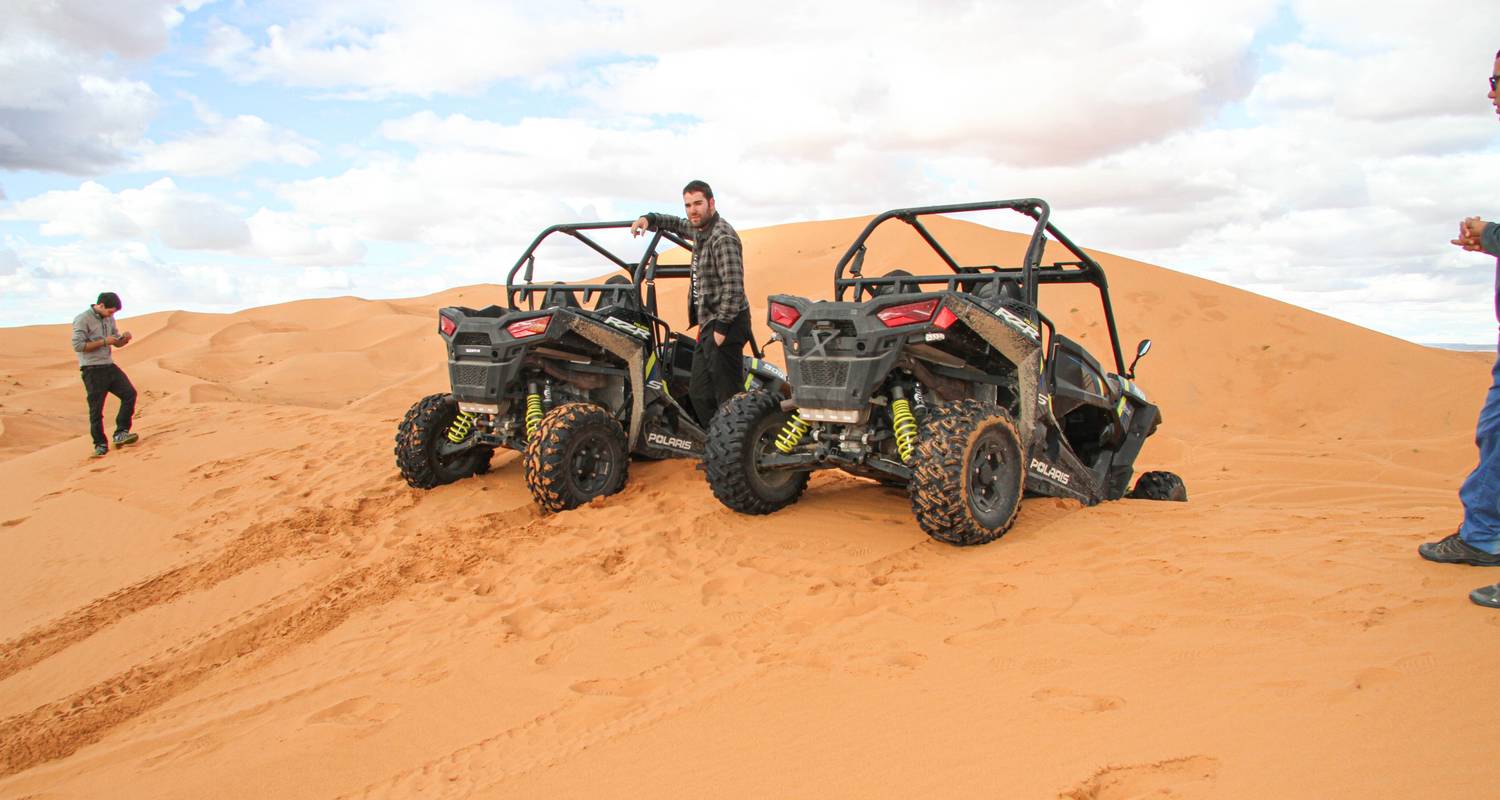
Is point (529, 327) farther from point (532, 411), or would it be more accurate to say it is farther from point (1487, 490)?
point (1487, 490)

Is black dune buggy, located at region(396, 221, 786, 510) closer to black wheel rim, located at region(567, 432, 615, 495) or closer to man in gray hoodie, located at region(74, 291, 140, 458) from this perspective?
black wheel rim, located at region(567, 432, 615, 495)

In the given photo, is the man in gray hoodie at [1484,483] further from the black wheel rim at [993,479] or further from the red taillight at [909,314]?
the red taillight at [909,314]

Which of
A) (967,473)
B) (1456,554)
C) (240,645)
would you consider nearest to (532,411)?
(240,645)

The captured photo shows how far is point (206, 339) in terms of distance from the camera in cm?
2367

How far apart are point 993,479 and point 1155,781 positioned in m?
2.56

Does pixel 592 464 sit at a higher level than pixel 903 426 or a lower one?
lower

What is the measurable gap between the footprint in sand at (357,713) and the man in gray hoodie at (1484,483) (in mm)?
4190

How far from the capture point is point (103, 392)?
9.98 meters

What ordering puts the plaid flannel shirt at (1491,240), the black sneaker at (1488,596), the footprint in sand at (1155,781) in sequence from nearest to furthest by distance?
the footprint in sand at (1155,781), the black sneaker at (1488,596), the plaid flannel shirt at (1491,240)

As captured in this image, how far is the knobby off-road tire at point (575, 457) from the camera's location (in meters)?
5.98

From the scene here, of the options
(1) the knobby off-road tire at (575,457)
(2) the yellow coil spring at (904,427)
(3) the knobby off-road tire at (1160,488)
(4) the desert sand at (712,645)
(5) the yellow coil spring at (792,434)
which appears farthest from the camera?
(3) the knobby off-road tire at (1160,488)

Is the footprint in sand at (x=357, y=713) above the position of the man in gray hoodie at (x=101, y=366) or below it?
below

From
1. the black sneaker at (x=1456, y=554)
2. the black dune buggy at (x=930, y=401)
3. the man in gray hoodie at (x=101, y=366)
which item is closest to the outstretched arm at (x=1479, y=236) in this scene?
the black sneaker at (x=1456, y=554)

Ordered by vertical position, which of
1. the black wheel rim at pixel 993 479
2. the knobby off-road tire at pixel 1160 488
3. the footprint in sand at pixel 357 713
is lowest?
the knobby off-road tire at pixel 1160 488
